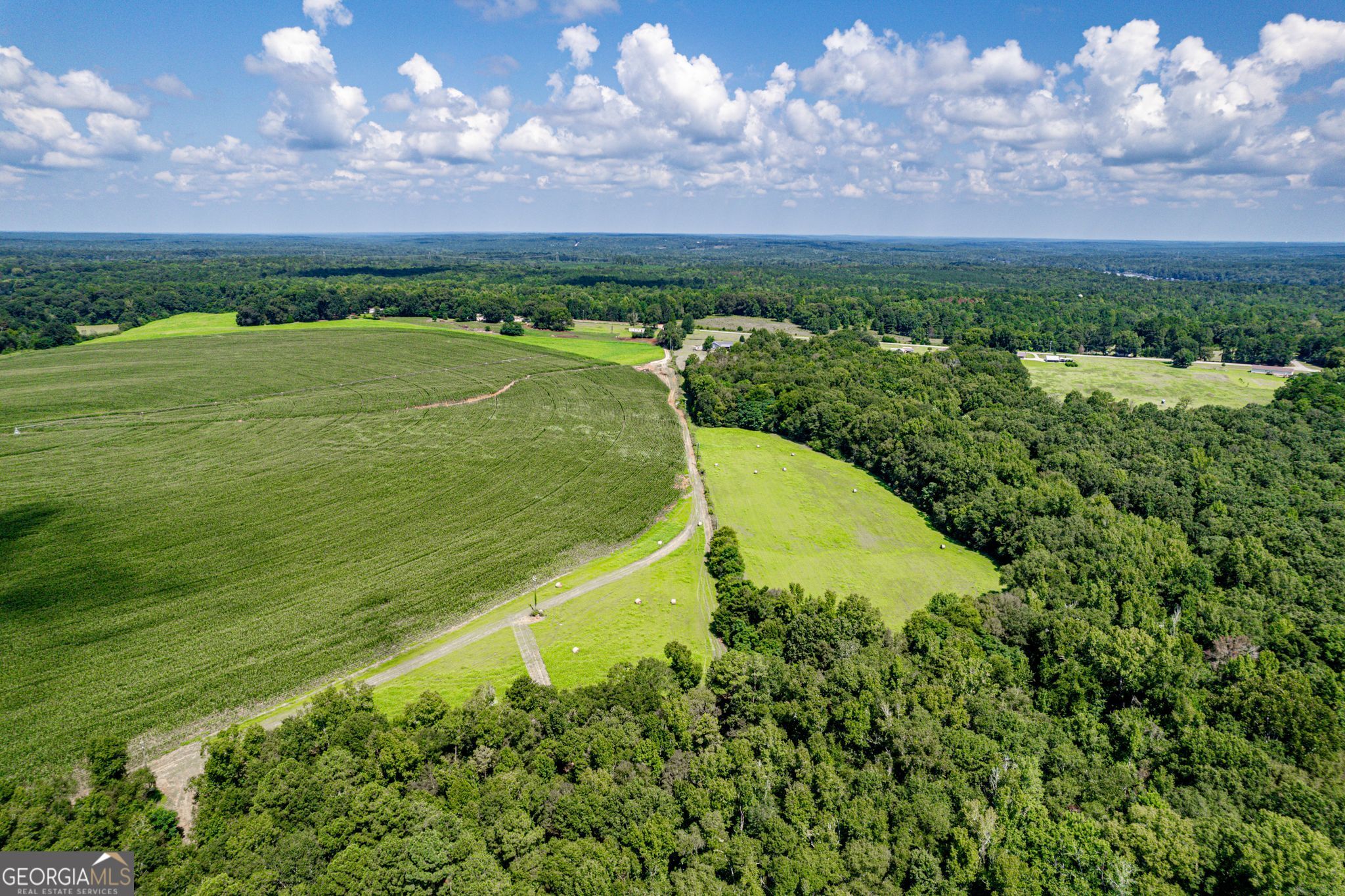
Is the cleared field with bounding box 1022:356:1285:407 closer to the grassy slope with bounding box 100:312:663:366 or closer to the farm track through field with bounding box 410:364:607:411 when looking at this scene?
the grassy slope with bounding box 100:312:663:366

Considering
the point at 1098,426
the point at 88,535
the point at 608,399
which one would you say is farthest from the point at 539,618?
the point at 1098,426

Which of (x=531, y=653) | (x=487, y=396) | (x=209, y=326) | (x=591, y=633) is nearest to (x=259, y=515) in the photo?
(x=531, y=653)

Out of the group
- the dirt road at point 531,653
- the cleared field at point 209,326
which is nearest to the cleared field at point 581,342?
the cleared field at point 209,326

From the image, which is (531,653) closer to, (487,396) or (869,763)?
(869,763)

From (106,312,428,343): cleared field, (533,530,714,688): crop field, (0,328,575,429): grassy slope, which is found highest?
(106,312,428,343): cleared field

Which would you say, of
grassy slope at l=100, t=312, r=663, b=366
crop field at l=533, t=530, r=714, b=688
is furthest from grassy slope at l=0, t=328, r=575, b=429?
crop field at l=533, t=530, r=714, b=688

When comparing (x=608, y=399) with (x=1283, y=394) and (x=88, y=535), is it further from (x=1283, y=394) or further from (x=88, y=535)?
(x=1283, y=394)

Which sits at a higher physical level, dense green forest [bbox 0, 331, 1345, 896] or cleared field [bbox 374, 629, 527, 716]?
dense green forest [bbox 0, 331, 1345, 896]

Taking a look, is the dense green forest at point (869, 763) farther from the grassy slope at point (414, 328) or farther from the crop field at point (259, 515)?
the grassy slope at point (414, 328)
